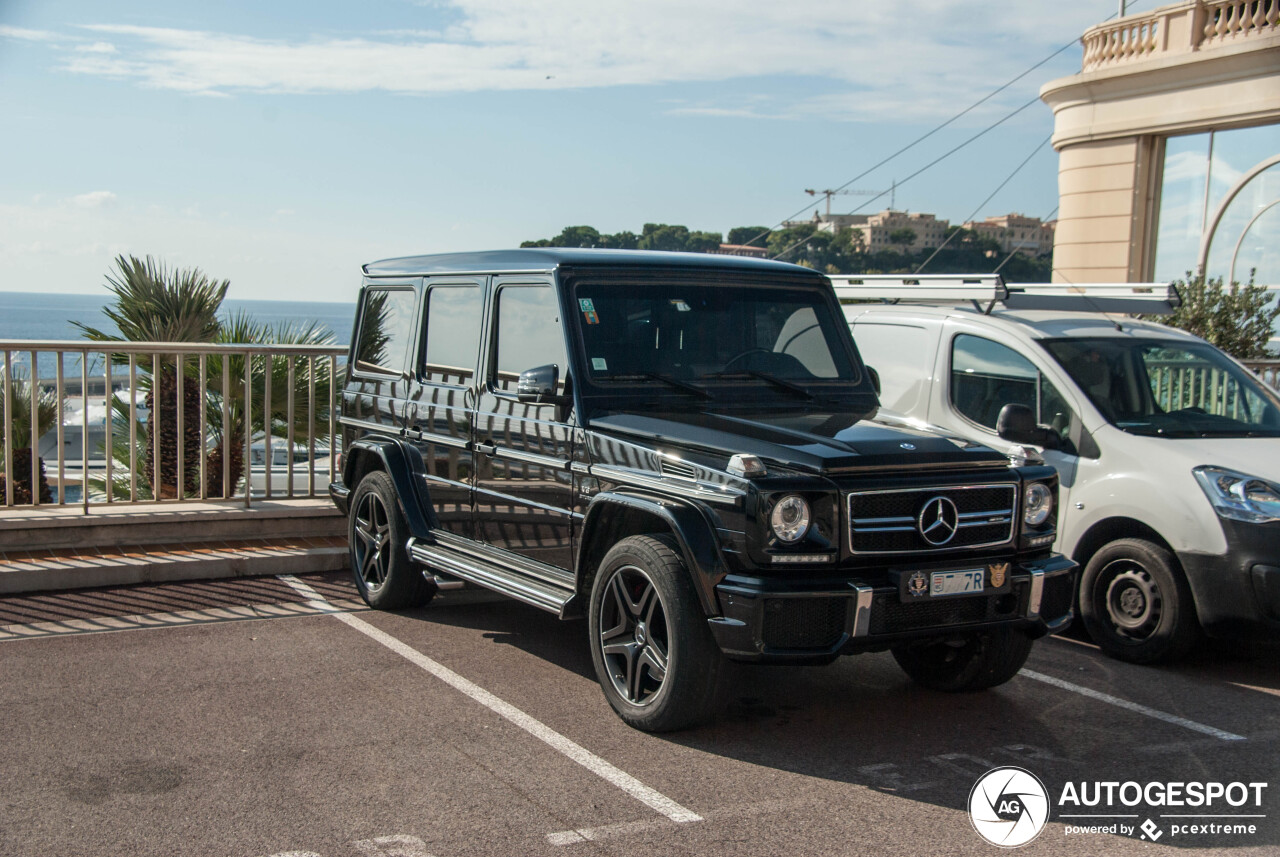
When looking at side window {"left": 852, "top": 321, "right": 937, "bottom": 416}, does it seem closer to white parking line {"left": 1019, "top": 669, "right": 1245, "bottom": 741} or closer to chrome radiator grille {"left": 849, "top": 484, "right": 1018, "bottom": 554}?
white parking line {"left": 1019, "top": 669, "right": 1245, "bottom": 741}

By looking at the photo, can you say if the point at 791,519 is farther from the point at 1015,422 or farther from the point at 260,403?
the point at 260,403

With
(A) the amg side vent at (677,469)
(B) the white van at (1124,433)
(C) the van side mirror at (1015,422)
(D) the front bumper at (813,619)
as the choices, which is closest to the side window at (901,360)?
(B) the white van at (1124,433)

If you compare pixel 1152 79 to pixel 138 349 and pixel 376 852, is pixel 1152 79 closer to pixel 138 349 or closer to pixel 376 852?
pixel 138 349

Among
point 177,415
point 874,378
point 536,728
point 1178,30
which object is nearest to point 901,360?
point 874,378

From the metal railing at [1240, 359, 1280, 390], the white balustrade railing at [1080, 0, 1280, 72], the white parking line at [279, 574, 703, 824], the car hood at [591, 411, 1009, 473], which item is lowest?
the white parking line at [279, 574, 703, 824]

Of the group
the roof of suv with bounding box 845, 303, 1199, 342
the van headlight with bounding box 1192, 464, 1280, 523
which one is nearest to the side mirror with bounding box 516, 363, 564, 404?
the roof of suv with bounding box 845, 303, 1199, 342

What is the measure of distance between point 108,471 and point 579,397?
4.23 meters

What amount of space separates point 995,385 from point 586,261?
289 centimetres

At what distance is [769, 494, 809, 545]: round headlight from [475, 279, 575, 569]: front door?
4.25ft

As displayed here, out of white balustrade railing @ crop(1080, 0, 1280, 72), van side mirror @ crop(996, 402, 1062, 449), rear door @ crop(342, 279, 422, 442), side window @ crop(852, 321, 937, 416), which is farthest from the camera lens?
white balustrade railing @ crop(1080, 0, 1280, 72)

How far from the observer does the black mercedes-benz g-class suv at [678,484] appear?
4.57 m

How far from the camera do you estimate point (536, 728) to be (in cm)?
499

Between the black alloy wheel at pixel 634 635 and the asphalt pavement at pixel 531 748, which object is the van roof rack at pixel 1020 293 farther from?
the black alloy wheel at pixel 634 635

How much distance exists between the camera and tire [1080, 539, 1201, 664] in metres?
6.08
